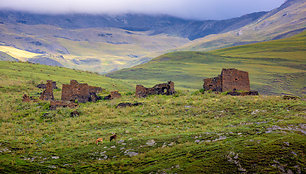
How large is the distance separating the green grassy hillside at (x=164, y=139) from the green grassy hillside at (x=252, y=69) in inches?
2649

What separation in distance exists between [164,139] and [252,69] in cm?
11459

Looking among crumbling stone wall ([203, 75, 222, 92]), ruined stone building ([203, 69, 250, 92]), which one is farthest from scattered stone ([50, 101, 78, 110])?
ruined stone building ([203, 69, 250, 92])

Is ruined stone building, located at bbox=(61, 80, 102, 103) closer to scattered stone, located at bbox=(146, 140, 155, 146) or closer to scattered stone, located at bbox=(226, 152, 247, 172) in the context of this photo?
scattered stone, located at bbox=(146, 140, 155, 146)

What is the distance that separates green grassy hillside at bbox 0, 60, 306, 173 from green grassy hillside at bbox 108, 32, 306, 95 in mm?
67290

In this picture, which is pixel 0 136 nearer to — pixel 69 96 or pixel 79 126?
pixel 79 126

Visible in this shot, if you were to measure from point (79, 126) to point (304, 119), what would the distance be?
15.8 metres

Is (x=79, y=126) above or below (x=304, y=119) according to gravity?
below

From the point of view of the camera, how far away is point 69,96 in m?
36.6

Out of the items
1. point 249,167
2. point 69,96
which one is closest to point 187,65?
point 69,96

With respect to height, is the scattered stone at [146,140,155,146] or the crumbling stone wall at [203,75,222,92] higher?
the crumbling stone wall at [203,75,222,92]

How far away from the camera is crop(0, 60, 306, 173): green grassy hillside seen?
13633 mm

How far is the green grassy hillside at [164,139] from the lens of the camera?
44.7 ft

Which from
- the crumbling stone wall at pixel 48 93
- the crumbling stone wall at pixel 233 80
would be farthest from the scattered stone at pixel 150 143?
the crumbling stone wall at pixel 48 93

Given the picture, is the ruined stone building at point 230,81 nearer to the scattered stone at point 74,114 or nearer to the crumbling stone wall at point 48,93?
the scattered stone at point 74,114
